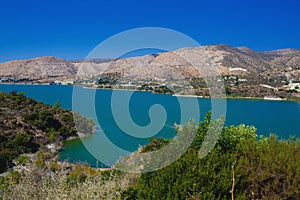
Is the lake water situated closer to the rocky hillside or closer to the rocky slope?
the rocky hillside

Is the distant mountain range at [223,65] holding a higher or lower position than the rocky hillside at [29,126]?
higher

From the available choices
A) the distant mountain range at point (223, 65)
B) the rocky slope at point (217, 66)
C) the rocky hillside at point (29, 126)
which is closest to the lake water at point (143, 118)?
the rocky hillside at point (29, 126)

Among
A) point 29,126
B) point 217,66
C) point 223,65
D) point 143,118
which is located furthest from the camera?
point 223,65

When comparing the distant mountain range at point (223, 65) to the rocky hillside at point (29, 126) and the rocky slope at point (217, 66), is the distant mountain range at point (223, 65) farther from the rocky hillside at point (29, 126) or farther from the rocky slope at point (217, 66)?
the rocky hillside at point (29, 126)

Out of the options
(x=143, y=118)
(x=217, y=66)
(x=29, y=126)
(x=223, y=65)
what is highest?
(x=223, y=65)

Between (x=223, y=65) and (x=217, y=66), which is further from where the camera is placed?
(x=223, y=65)

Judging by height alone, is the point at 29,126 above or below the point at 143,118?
below

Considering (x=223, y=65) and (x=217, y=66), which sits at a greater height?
(x=223, y=65)

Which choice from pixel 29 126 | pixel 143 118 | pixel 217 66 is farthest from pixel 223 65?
pixel 29 126

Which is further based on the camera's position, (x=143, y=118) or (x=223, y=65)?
(x=223, y=65)

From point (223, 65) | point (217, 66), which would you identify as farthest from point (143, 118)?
point (223, 65)

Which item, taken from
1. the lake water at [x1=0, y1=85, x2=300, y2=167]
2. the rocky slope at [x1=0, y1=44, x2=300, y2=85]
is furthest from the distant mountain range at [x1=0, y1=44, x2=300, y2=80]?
the lake water at [x1=0, y1=85, x2=300, y2=167]

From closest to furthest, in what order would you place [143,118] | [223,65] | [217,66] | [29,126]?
[29,126] → [143,118] → [217,66] → [223,65]

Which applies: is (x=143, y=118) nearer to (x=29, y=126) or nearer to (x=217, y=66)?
(x=29, y=126)
